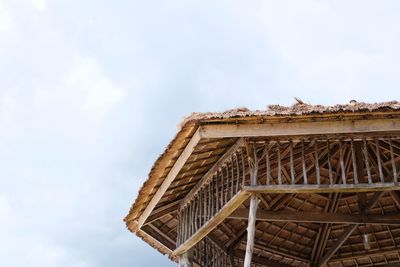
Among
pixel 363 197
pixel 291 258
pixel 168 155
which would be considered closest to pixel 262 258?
pixel 291 258

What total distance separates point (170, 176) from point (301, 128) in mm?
3163

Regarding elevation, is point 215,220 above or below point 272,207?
below

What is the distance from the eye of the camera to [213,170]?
13250 mm

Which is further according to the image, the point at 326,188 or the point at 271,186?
the point at 271,186

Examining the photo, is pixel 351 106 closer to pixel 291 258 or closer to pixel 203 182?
pixel 203 182

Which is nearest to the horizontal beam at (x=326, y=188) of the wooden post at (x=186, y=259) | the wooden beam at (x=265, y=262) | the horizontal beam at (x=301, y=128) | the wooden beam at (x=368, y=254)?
the horizontal beam at (x=301, y=128)

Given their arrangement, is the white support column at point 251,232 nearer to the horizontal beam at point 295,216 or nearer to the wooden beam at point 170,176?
the wooden beam at point 170,176

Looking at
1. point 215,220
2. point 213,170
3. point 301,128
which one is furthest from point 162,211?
point 301,128

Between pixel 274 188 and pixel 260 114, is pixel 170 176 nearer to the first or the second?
pixel 274 188

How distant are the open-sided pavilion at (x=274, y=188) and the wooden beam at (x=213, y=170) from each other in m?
0.02

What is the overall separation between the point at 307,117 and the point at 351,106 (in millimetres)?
711

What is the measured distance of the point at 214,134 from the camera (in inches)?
446

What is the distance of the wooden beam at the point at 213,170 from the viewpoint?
12.3 m

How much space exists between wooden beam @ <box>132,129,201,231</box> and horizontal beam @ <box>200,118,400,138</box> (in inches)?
14.6
